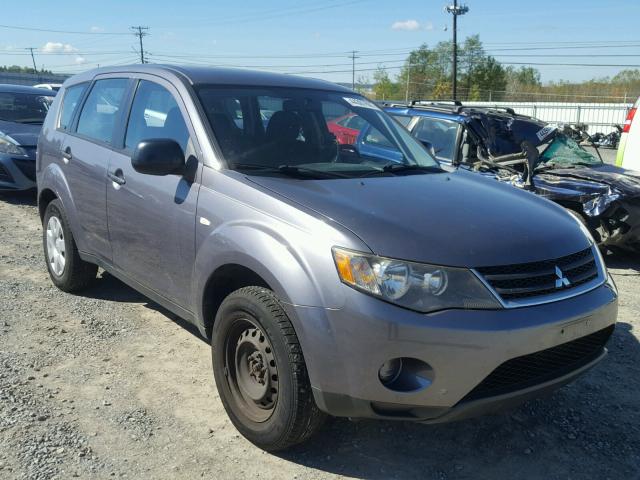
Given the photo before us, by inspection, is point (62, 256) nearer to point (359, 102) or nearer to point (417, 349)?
point (359, 102)

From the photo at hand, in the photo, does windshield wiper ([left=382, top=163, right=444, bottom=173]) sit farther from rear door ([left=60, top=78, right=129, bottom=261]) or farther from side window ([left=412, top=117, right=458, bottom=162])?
side window ([left=412, top=117, right=458, bottom=162])

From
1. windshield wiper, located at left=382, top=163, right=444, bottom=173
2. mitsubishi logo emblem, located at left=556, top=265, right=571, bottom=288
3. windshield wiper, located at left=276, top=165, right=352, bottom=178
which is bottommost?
mitsubishi logo emblem, located at left=556, top=265, right=571, bottom=288

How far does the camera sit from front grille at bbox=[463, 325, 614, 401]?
8.70 feet

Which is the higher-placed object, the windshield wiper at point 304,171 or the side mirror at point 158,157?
the side mirror at point 158,157

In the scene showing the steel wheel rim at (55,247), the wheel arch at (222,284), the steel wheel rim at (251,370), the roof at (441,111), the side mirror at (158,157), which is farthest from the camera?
the roof at (441,111)

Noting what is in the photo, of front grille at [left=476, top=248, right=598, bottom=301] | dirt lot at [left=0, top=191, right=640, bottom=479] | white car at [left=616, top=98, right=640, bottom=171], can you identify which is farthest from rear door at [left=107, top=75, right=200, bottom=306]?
white car at [left=616, top=98, right=640, bottom=171]

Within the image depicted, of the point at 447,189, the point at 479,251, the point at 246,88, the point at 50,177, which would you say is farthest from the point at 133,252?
the point at 479,251

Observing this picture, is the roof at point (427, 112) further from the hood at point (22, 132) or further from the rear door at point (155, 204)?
the hood at point (22, 132)

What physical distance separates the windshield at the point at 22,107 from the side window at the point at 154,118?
24.0ft

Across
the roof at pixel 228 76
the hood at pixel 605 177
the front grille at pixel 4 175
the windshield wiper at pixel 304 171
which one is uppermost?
the roof at pixel 228 76

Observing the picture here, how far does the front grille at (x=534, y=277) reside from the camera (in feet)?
8.63

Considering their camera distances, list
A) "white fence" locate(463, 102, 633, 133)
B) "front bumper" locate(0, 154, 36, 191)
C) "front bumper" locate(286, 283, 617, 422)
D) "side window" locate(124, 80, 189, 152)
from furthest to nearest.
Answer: "white fence" locate(463, 102, 633, 133) → "front bumper" locate(0, 154, 36, 191) → "side window" locate(124, 80, 189, 152) → "front bumper" locate(286, 283, 617, 422)

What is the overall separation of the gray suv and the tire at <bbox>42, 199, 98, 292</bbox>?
76 centimetres

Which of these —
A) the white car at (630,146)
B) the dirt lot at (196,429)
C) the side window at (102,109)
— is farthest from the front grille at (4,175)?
the white car at (630,146)
